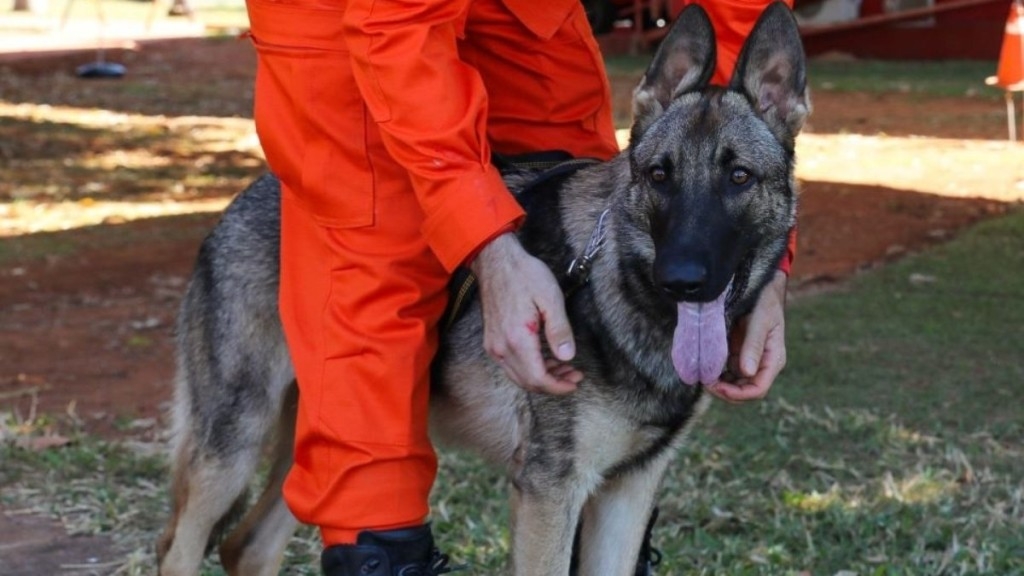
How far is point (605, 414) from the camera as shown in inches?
147

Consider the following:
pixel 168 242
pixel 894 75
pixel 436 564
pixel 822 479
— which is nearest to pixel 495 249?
pixel 436 564

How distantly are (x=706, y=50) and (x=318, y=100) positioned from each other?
2.95 ft

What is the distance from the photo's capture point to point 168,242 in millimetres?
10828

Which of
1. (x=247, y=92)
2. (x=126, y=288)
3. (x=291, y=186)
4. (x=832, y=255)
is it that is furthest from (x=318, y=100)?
(x=247, y=92)

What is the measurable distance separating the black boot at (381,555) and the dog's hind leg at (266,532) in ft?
3.63

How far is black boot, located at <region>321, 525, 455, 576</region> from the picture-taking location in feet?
11.9

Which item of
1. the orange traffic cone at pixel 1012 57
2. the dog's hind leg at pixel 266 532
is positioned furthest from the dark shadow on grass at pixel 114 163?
the dog's hind leg at pixel 266 532

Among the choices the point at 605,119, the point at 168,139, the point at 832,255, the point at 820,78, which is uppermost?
the point at 605,119

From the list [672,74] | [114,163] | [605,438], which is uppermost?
[672,74]

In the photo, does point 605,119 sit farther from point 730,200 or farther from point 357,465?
point 357,465

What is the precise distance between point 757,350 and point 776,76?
2.07ft

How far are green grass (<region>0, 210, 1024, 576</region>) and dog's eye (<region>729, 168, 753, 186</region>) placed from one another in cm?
195

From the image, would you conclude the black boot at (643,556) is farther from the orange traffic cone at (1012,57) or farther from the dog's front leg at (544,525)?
the orange traffic cone at (1012,57)

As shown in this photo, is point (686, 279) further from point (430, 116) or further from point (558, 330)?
point (430, 116)
